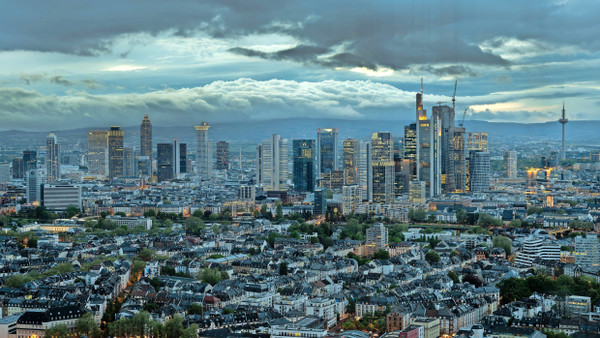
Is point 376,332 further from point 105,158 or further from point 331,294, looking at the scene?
point 105,158

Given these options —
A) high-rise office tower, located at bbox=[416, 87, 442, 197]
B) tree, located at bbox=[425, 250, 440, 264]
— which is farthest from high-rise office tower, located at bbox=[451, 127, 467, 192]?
tree, located at bbox=[425, 250, 440, 264]

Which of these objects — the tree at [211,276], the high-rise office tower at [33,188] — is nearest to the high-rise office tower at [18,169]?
the high-rise office tower at [33,188]

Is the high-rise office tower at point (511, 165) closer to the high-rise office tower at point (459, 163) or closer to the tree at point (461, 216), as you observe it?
the high-rise office tower at point (459, 163)

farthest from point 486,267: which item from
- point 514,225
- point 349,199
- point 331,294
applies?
point 349,199

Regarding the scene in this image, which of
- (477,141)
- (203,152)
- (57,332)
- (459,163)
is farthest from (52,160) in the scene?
(57,332)

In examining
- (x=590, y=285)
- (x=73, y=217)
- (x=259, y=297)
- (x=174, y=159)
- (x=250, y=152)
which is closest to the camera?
(x=259, y=297)

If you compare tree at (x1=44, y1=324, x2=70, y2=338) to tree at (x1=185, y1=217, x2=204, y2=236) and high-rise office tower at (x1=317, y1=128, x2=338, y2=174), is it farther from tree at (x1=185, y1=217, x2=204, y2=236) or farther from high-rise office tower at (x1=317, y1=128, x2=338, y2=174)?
high-rise office tower at (x1=317, y1=128, x2=338, y2=174)
